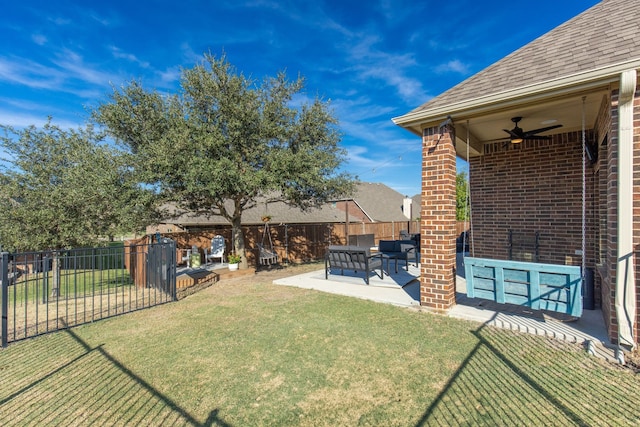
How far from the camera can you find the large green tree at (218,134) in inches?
314

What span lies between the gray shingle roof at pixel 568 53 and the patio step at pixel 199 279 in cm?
682

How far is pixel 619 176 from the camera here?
3.37m

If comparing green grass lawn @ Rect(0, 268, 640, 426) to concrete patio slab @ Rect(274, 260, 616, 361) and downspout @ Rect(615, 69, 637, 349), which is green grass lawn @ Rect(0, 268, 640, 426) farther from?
downspout @ Rect(615, 69, 637, 349)

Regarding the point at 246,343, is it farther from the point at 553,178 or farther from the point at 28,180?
the point at 28,180

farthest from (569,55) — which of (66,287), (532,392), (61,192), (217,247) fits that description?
(217,247)

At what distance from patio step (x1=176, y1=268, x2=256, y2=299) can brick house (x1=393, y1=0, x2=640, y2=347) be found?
585 cm

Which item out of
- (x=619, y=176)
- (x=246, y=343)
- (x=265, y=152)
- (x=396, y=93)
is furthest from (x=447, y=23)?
(x=246, y=343)

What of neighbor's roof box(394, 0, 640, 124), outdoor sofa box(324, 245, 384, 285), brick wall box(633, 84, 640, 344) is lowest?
outdoor sofa box(324, 245, 384, 285)

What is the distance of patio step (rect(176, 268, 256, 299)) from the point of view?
789 cm

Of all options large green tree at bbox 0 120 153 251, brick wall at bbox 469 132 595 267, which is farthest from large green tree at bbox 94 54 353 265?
brick wall at bbox 469 132 595 267

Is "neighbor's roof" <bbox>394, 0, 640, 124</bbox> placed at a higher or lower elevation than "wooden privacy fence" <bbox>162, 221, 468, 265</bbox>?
higher

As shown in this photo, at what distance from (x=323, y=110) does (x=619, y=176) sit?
25.7 ft

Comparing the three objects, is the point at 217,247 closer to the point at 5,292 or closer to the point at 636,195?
the point at 5,292

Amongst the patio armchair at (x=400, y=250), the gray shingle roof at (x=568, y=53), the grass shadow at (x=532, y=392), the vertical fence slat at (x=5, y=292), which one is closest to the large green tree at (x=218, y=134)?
the patio armchair at (x=400, y=250)
